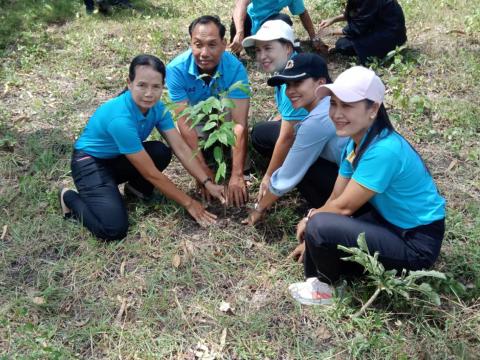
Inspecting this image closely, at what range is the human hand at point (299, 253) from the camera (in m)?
2.96

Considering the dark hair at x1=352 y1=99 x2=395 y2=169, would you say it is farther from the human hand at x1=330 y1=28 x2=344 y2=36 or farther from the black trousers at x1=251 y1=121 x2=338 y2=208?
the human hand at x1=330 y1=28 x2=344 y2=36

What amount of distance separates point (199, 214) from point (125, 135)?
74cm

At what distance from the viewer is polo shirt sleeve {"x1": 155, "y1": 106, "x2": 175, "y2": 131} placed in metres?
3.40

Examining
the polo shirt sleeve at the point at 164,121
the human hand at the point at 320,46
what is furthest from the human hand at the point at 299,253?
the human hand at the point at 320,46

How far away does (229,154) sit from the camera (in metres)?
3.98

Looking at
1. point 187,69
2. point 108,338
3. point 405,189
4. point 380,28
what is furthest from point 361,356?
point 380,28

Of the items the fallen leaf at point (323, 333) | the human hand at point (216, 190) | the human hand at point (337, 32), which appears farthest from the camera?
the human hand at point (337, 32)

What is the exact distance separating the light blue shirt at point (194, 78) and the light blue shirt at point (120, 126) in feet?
1.07

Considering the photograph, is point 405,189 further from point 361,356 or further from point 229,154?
point 229,154

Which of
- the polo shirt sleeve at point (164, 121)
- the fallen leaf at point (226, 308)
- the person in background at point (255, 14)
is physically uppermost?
the person in background at point (255, 14)

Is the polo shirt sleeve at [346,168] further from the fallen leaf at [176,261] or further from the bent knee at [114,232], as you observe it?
the bent knee at [114,232]

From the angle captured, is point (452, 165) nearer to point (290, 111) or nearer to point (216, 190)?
point (290, 111)

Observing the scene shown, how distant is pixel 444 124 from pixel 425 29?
2.08 metres

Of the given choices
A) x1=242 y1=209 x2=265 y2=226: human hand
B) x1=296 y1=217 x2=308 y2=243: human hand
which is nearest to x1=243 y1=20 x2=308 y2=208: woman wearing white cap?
x1=242 y1=209 x2=265 y2=226: human hand
